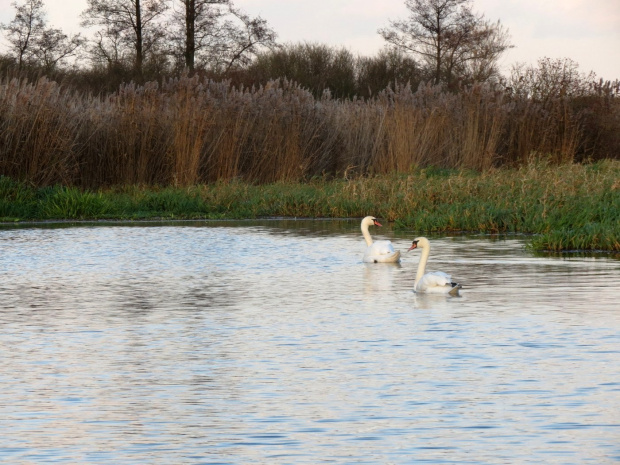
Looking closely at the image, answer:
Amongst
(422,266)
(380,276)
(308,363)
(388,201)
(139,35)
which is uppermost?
(139,35)

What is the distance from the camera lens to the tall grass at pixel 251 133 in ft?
69.4

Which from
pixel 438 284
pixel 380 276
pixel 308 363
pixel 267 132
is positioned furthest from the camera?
pixel 267 132

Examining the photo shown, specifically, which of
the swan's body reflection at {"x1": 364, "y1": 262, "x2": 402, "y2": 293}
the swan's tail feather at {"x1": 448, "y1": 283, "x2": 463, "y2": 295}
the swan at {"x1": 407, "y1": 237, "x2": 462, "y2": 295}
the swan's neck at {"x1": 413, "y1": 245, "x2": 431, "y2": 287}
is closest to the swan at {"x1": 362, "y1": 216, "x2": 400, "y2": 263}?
the swan's body reflection at {"x1": 364, "y1": 262, "x2": 402, "y2": 293}

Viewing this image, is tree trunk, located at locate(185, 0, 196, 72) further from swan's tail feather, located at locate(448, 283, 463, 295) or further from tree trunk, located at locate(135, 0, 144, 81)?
swan's tail feather, located at locate(448, 283, 463, 295)

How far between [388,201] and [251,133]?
5.05m

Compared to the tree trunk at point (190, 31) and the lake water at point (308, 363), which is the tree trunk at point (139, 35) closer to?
the tree trunk at point (190, 31)

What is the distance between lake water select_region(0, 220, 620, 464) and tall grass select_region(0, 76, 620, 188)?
341 inches

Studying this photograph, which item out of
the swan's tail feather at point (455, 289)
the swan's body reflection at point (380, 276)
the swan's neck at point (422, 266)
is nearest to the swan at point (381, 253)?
the swan's body reflection at point (380, 276)

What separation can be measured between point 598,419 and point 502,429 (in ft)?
1.60

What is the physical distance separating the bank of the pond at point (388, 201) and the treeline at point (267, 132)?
2.39ft

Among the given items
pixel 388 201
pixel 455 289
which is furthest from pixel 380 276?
pixel 388 201

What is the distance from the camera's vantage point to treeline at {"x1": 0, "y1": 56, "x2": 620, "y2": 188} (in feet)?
69.6

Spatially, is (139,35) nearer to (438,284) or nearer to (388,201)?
(388,201)

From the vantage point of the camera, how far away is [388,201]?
2027cm
